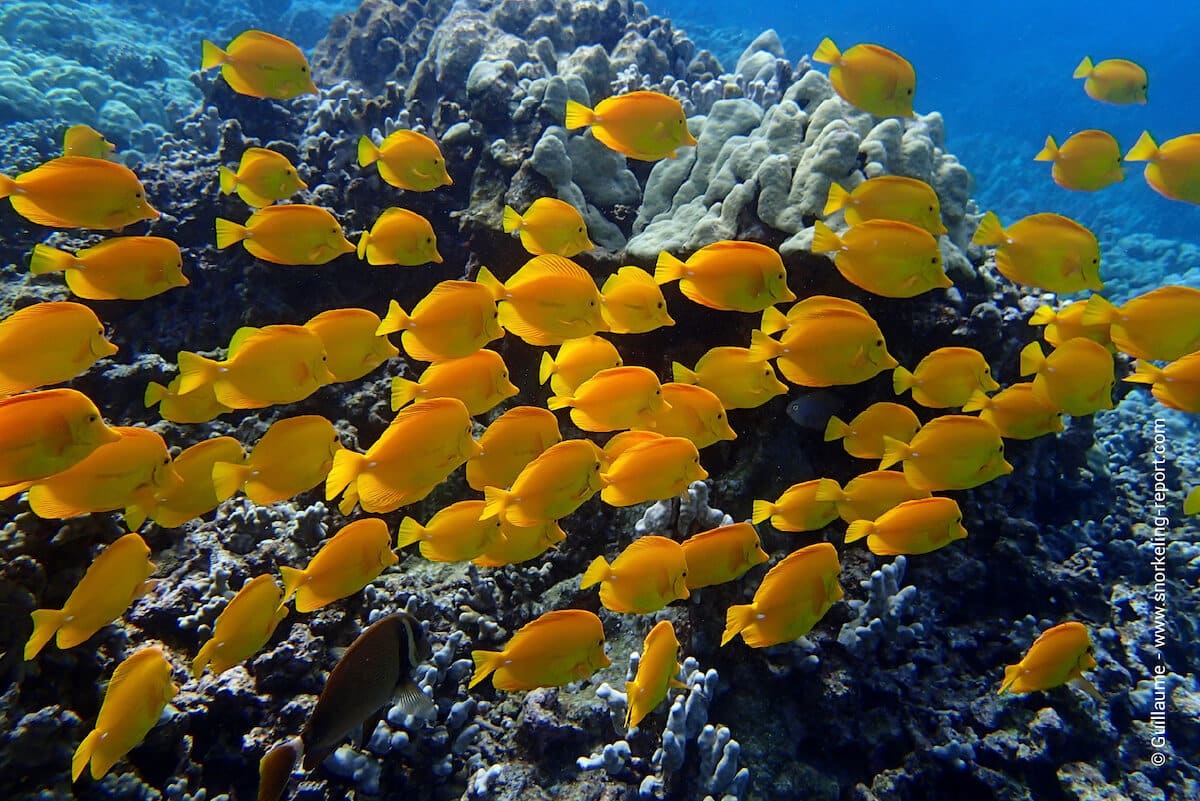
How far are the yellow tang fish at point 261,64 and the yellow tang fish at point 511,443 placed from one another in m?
3.03

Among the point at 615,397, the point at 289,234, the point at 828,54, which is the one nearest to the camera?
the point at 615,397

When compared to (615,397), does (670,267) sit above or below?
above

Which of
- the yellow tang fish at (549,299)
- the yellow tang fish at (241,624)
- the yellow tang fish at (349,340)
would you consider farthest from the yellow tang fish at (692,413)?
the yellow tang fish at (241,624)

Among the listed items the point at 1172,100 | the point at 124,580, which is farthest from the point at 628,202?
the point at 1172,100

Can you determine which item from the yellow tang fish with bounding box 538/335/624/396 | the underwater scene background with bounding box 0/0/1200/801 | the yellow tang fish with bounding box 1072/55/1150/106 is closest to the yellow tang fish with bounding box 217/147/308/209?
the underwater scene background with bounding box 0/0/1200/801

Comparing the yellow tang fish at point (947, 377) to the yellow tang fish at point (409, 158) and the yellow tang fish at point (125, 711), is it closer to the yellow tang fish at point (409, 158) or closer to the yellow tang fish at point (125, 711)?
the yellow tang fish at point (409, 158)

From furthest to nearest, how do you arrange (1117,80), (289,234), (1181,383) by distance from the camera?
(1117,80)
(289,234)
(1181,383)

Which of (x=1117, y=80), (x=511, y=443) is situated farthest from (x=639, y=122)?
(x=1117, y=80)

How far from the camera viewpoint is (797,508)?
10.5ft

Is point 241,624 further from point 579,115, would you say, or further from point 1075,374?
point 1075,374

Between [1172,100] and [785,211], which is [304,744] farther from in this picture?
[1172,100]

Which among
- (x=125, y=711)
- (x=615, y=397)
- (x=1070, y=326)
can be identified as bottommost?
(x=125, y=711)

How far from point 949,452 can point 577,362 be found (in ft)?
6.58

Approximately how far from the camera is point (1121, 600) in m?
5.04
